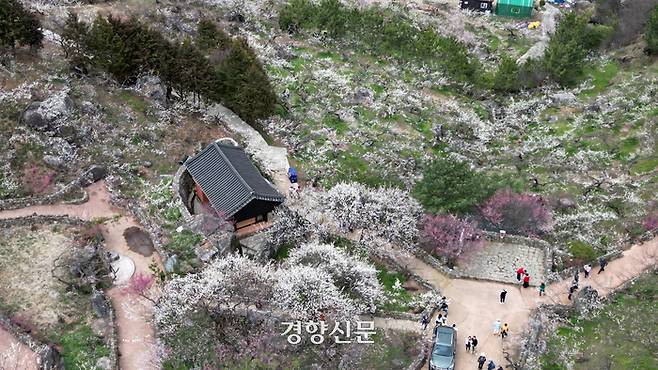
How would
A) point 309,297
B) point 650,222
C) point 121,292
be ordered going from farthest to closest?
point 650,222 → point 121,292 → point 309,297

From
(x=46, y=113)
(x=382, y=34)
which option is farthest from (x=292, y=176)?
(x=382, y=34)

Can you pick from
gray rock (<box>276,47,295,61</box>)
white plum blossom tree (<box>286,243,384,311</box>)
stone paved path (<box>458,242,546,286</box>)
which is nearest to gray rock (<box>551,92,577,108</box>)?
stone paved path (<box>458,242,546,286</box>)

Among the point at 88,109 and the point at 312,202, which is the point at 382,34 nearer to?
the point at 312,202

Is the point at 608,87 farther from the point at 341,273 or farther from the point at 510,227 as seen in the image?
the point at 341,273

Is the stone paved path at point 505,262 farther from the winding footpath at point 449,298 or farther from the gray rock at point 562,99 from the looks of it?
the gray rock at point 562,99

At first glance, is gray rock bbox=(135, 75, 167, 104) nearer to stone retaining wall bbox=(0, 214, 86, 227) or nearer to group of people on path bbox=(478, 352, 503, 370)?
stone retaining wall bbox=(0, 214, 86, 227)

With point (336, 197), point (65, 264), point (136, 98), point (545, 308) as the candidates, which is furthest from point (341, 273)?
point (136, 98)

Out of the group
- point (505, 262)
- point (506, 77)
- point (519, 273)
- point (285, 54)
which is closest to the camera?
point (519, 273)
